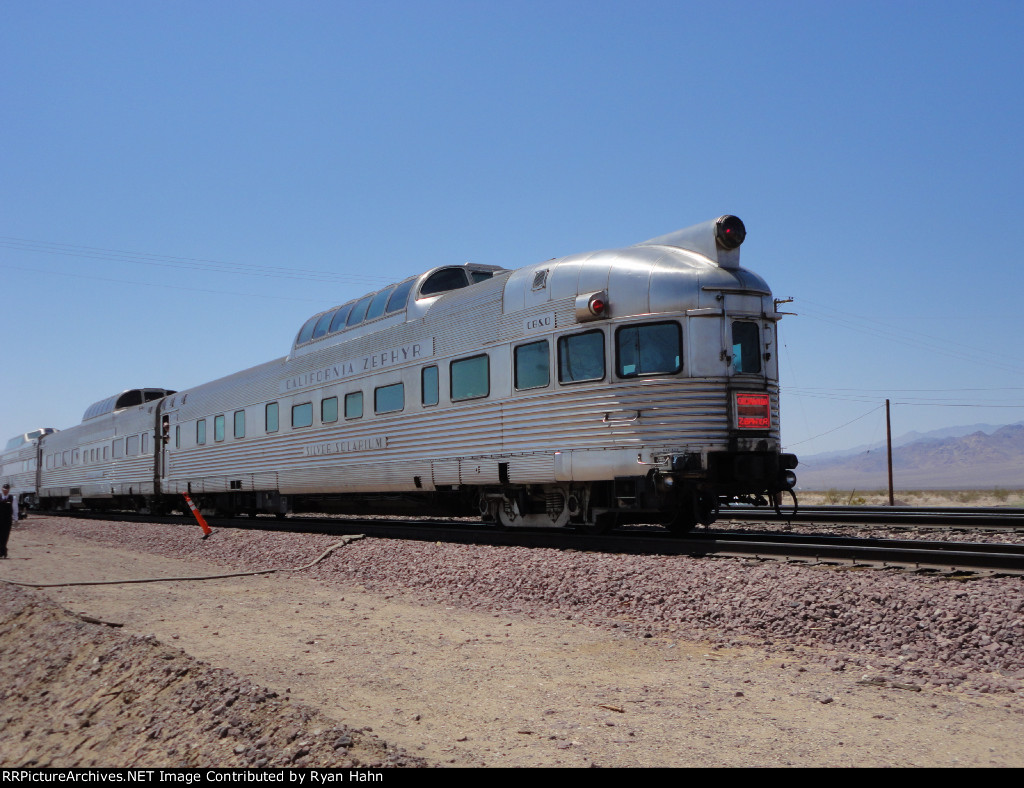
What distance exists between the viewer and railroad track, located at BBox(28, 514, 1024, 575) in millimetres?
7754

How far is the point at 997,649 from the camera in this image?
18.3 feet

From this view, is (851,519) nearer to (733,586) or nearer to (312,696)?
(733,586)

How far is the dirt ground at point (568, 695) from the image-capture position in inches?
158

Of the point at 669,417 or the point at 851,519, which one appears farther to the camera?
the point at 851,519

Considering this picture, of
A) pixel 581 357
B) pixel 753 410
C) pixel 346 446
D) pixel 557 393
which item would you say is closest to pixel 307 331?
pixel 346 446

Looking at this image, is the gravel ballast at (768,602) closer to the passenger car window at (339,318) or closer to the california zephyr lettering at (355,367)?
the california zephyr lettering at (355,367)

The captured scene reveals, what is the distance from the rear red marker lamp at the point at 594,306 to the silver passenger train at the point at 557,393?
0.09ft

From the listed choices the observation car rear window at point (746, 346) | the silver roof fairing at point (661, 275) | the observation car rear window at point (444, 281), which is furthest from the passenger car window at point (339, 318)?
the observation car rear window at point (746, 346)

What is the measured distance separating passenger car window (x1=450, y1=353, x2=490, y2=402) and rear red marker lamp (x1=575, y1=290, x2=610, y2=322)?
6.85 ft

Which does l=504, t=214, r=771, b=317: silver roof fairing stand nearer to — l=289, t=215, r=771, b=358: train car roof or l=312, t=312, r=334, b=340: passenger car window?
l=289, t=215, r=771, b=358: train car roof

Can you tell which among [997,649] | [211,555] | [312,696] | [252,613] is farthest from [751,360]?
[211,555]

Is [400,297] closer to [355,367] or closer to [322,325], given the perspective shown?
[355,367]

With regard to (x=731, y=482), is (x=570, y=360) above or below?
above

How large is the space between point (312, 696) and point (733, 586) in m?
3.94
